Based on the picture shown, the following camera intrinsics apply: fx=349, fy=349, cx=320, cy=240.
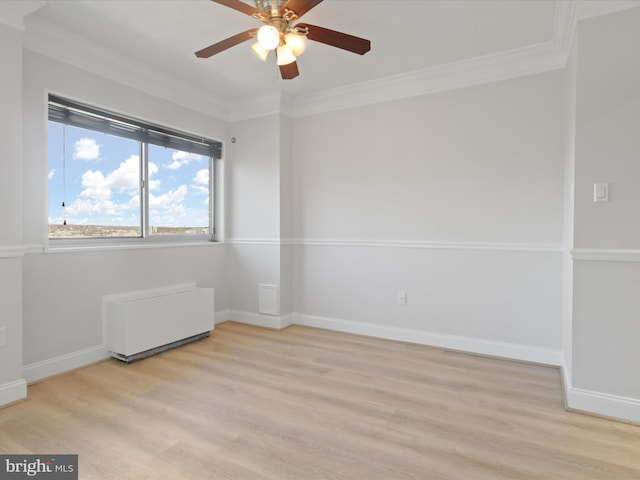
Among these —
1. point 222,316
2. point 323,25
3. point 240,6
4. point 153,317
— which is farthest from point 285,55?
point 222,316

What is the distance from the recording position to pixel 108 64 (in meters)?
3.00

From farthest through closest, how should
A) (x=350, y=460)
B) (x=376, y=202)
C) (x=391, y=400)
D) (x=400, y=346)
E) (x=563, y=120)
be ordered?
(x=376, y=202) → (x=400, y=346) → (x=563, y=120) → (x=391, y=400) → (x=350, y=460)

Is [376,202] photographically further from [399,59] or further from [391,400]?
[391,400]

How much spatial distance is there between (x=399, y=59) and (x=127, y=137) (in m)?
2.58

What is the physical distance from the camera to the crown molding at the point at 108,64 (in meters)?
2.56

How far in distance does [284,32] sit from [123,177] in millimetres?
2164

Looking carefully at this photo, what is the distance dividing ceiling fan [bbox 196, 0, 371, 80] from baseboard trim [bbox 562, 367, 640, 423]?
2.49m

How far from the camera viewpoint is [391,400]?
7.66ft

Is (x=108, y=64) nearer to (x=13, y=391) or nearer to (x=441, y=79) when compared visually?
(x=13, y=391)

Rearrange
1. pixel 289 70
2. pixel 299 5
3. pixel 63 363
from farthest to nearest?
1. pixel 63 363
2. pixel 289 70
3. pixel 299 5

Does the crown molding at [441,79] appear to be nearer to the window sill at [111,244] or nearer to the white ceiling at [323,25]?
the white ceiling at [323,25]

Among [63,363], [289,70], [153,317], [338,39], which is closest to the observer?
[338,39]

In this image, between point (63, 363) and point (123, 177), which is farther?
point (123, 177)

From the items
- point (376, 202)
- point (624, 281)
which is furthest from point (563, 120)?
point (376, 202)
